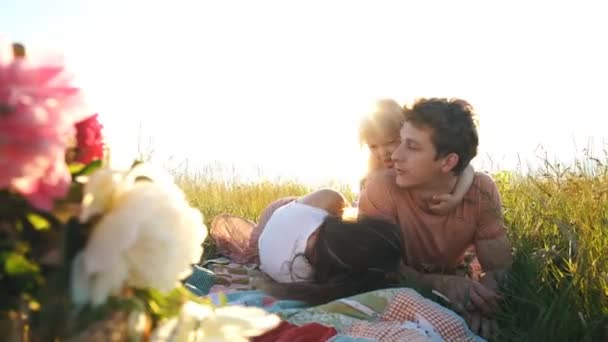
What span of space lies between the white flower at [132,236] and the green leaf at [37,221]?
2.1 inches

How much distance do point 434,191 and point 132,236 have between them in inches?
150

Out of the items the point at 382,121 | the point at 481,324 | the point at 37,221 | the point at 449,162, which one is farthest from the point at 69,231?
the point at 382,121

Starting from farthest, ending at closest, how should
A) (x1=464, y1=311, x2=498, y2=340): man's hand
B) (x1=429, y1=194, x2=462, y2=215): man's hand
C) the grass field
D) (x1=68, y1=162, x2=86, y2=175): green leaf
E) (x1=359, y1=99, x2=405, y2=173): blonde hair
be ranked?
1. (x1=359, y1=99, x2=405, y2=173): blonde hair
2. (x1=429, y1=194, x2=462, y2=215): man's hand
3. (x1=464, y1=311, x2=498, y2=340): man's hand
4. the grass field
5. (x1=68, y1=162, x2=86, y2=175): green leaf

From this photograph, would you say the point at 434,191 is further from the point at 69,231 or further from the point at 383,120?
the point at 69,231

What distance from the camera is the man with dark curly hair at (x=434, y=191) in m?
4.46

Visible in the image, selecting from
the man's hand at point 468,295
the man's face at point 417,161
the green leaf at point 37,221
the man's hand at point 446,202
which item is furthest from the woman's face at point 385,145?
the green leaf at point 37,221

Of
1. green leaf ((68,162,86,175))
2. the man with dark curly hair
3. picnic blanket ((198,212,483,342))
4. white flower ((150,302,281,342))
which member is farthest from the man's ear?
green leaf ((68,162,86,175))

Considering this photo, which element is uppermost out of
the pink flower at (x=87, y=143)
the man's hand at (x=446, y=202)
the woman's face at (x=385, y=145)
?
the pink flower at (x=87, y=143)

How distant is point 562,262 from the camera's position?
11.5 ft

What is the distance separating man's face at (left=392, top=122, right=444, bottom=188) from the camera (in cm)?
448

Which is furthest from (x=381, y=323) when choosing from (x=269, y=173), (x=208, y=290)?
(x=269, y=173)

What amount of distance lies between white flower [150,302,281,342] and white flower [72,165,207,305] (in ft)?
0.17

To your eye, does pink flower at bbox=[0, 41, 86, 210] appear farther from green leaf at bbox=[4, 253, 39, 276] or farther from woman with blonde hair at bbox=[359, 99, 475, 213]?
woman with blonde hair at bbox=[359, 99, 475, 213]

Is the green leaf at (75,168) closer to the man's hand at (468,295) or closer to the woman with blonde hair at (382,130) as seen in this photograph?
the man's hand at (468,295)
